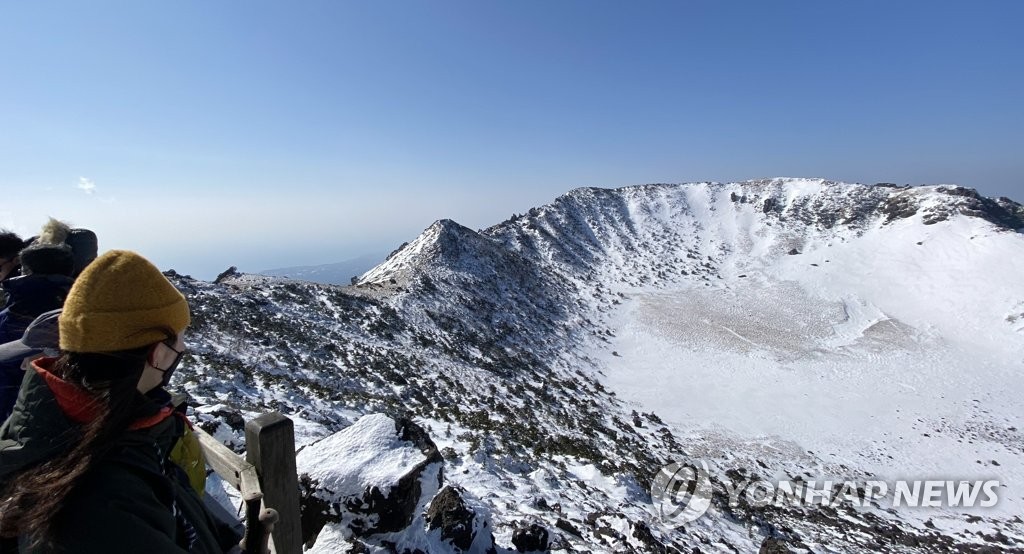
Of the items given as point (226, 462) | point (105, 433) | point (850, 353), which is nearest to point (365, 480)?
point (226, 462)

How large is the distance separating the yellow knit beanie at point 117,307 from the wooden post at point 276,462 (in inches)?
55.9

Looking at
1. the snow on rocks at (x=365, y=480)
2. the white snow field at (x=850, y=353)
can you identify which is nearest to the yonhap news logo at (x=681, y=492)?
the white snow field at (x=850, y=353)

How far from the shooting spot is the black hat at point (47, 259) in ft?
13.4

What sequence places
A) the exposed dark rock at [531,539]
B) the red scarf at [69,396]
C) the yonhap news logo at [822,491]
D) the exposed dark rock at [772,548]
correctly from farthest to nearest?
1. the yonhap news logo at [822,491]
2. the exposed dark rock at [772,548]
3. the exposed dark rock at [531,539]
4. the red scarf at [69,396]

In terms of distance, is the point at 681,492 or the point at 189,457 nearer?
the point at 189,457

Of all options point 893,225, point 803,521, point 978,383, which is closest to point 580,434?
point 803,521

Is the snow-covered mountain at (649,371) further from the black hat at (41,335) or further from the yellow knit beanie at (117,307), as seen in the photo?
the yellow knit beanie at (117,307)

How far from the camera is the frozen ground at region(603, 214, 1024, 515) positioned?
20953mm

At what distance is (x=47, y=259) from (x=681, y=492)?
1542 centimetres

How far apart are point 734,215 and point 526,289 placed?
43.7 meters

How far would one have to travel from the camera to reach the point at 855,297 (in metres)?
42.9

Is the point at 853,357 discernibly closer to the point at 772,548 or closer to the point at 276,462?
the point at 772,548

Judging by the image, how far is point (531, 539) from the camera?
697 cm

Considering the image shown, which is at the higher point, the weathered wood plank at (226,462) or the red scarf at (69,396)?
the red scarf at (69,396)
